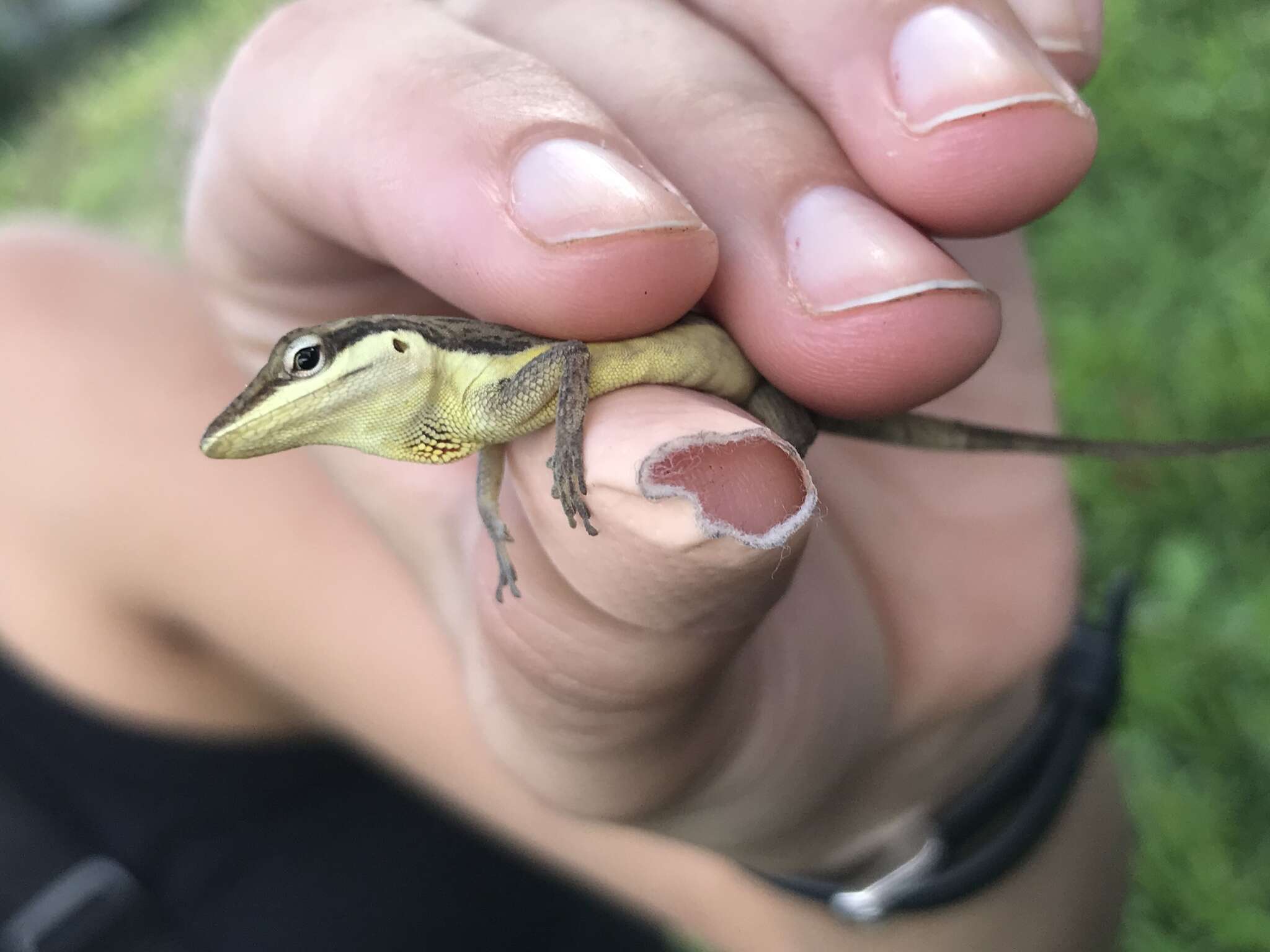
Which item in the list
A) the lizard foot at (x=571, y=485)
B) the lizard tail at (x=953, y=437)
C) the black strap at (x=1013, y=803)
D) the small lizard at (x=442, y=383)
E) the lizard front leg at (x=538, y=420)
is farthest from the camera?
the lizard tail at (x=953, y=437)

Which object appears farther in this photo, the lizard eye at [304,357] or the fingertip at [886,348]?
the lizard eye at [304,357]

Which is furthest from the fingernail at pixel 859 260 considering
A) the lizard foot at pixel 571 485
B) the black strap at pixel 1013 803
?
the black strap at pixel 1013 803

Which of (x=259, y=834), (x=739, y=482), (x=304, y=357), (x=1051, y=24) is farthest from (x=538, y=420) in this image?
(x=259, y=834)

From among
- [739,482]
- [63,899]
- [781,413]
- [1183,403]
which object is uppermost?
[739,482]

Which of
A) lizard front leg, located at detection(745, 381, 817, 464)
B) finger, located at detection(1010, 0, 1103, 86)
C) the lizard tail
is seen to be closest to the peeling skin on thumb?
lizard front leg, located at detection(745, 381, 817, 464)

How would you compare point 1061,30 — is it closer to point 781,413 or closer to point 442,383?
point 781,413

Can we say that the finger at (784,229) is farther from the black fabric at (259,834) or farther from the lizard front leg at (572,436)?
the black fabric at (259,834)
